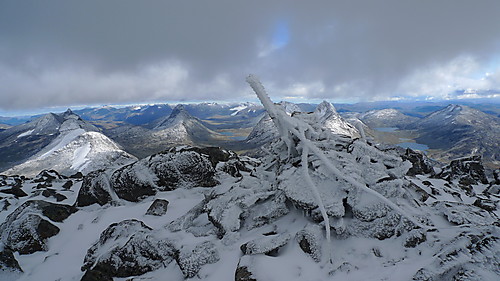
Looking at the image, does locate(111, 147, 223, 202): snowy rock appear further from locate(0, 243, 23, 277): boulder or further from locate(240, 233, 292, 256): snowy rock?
locate(240, 233, 292, 256): snowy rock

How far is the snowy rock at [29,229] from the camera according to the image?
17.0 metres

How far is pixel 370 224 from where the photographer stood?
1184 centimetres

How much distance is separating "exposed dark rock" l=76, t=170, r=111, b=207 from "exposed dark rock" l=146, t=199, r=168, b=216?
6389mm

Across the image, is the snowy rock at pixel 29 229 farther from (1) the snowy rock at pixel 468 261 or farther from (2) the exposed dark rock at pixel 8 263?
(1) the snowy rock at pixel 468 261

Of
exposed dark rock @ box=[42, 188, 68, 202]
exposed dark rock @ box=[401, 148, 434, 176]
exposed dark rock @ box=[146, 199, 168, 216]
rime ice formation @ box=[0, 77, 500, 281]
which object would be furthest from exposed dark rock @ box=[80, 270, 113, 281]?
exposed dark rock @ box=[401, 148, 434, 176]

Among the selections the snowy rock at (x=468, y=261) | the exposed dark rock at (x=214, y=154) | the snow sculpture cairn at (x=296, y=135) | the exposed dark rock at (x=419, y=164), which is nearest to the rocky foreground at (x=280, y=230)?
the snowy rock at (x=468, y=261)

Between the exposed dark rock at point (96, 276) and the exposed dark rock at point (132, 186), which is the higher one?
the exposed dark rock at point (132, 186)

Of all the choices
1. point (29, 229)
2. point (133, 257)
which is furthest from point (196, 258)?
point (29, 229)

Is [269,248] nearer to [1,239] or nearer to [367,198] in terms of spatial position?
[367,198]

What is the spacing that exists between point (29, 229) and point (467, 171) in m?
57.5

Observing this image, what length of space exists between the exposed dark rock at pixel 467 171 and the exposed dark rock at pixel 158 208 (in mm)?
42573

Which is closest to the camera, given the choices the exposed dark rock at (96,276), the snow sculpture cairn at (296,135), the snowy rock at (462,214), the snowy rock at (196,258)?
the snowy rock at (196,258)

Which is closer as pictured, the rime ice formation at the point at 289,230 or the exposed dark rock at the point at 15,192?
the rime ice formation at the point at 289,230

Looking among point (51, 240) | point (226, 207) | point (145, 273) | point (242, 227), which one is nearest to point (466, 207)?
point (242, 227)
